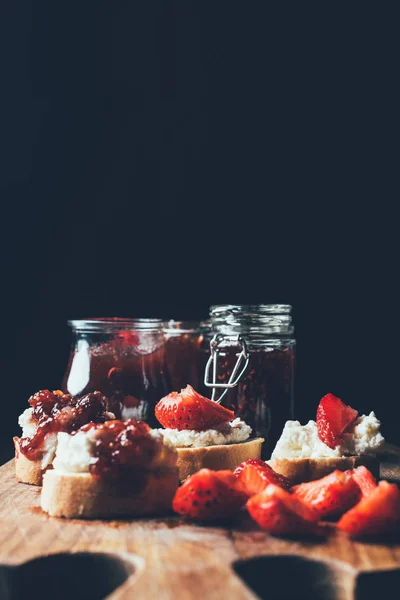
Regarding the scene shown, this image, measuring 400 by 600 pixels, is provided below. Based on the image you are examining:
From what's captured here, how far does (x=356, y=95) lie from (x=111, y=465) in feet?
9.40

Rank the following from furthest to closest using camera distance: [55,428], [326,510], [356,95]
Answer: [356,95]
[55,428]
[326,510]

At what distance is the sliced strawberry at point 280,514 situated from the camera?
2.00 metres

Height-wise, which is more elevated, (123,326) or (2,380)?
(123,326)

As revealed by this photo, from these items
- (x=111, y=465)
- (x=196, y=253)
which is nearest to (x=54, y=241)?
(x=196, y=253)

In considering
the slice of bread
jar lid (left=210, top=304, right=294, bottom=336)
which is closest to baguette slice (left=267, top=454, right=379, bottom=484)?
the slice of bread

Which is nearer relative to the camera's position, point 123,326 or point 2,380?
point 123,326

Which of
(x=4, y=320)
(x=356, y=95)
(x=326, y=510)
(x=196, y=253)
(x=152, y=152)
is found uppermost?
(x=356, y=95)

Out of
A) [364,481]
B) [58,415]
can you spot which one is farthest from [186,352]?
[364,481]

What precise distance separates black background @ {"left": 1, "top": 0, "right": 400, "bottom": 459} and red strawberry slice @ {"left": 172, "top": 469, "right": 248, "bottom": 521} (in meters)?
2.41

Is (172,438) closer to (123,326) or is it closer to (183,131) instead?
(123,326)

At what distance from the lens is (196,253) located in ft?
14.8

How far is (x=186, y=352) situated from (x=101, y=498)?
1.58m

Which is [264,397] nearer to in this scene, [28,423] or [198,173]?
[28,423]

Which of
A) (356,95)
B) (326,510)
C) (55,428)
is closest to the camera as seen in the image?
(326,510)
